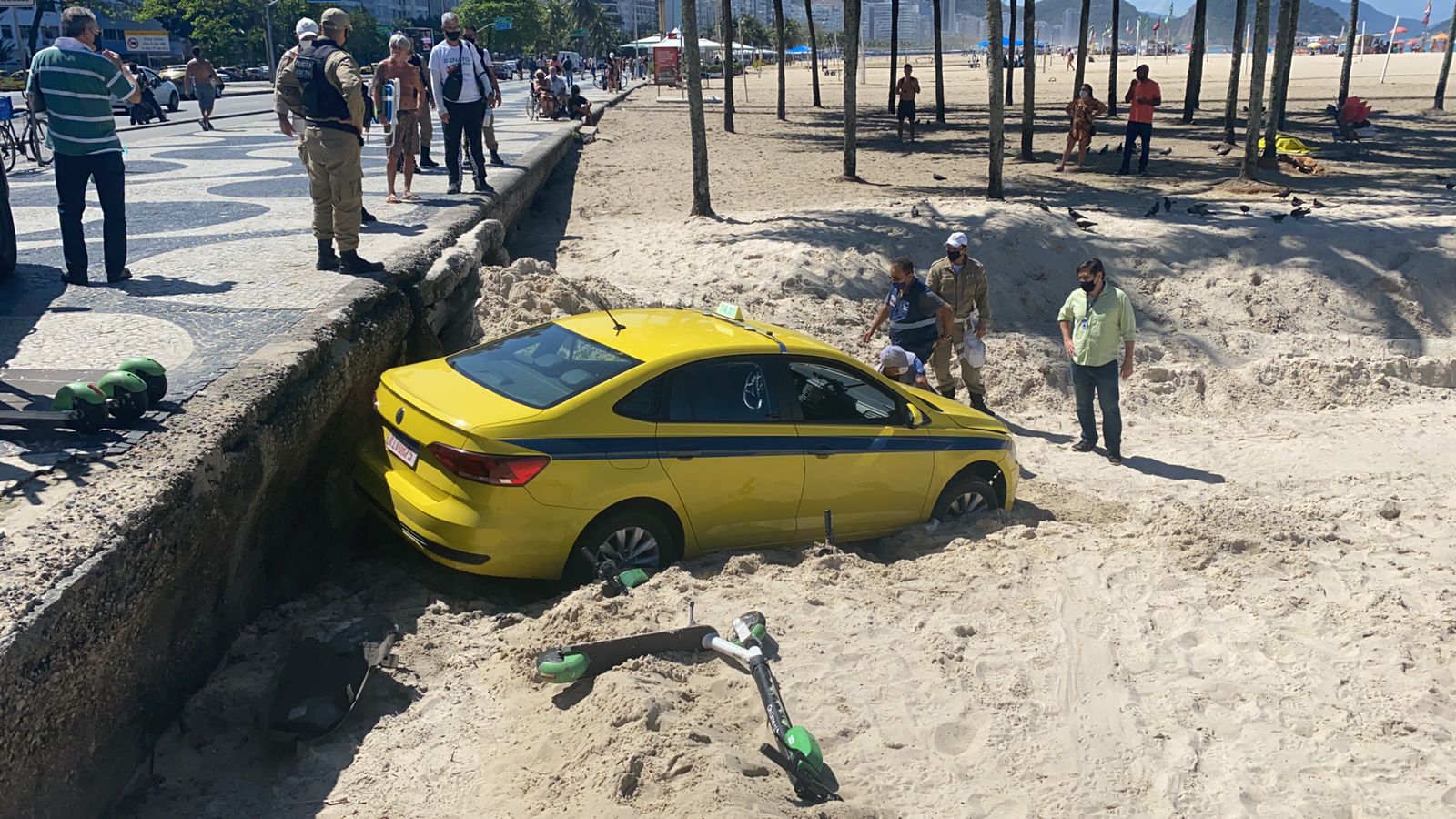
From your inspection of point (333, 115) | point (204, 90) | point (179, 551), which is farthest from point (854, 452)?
point (204, 90)

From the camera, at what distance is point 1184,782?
4598mm

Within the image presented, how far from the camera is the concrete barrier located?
3.82 meters

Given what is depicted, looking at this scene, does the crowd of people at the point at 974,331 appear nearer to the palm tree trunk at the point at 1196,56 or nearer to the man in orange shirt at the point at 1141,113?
the man in orange shirt at the point at 1141,113

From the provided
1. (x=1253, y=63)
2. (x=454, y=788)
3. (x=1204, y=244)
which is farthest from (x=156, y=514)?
(x=1253, y=63)

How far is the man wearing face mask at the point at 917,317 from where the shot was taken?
9.68 meters

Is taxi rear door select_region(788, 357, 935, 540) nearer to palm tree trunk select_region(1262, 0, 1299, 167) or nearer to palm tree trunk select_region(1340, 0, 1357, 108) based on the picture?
palm tree trunk select_region(1262, 0, 1299, 167)

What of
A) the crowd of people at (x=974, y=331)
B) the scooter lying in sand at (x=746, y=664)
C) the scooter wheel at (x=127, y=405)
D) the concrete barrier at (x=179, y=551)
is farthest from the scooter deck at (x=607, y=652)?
the crowd of people at (x=974, y=331)

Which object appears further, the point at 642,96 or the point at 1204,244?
the point at 642,96

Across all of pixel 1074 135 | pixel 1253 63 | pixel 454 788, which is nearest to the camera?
pixel 454 788

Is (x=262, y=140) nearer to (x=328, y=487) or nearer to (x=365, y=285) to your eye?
(x=365, y=285)

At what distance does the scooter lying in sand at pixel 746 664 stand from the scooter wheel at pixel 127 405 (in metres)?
2.26

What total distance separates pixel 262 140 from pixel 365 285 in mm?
16238

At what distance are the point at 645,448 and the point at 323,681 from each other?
6.40 ft

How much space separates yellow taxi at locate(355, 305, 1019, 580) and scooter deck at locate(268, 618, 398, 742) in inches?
24.3
